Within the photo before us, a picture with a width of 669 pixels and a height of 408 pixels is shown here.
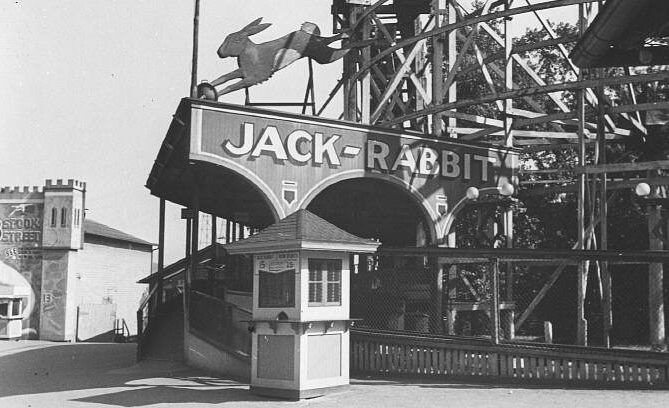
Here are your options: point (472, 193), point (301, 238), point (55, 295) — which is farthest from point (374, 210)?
point (55, 295)

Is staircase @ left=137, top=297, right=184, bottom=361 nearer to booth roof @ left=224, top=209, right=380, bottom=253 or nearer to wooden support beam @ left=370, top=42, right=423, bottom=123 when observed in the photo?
booth roof @ left=224, top=209, right=380, bottom=253

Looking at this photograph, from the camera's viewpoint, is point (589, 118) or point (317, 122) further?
point (589, 118)

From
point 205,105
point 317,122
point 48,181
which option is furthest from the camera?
point 48,181

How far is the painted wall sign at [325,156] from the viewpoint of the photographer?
53.3 feet

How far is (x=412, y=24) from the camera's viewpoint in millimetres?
28234

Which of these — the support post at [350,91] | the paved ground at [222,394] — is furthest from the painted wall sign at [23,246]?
the support post at [350,91]

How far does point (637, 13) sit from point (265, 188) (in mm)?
8974

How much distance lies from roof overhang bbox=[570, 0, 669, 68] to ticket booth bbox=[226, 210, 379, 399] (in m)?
4.83

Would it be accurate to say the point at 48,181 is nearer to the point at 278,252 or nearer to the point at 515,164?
the point at 515,164

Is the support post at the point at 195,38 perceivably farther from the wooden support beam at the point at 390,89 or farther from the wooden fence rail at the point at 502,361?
the wooden fence rail at the point at 502,361

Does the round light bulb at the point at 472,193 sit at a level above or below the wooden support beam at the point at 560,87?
below

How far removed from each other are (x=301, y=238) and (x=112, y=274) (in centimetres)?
3735

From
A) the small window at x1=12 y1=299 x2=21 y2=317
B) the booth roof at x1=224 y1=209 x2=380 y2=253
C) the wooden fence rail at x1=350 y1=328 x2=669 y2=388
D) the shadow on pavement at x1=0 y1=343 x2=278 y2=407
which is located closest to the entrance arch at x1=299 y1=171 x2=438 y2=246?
the wooden fence rail at x1=350 y1=328 x2=669 y2=388

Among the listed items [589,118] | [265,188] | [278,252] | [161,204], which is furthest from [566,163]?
[278,252]
